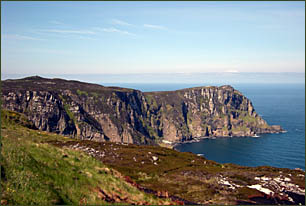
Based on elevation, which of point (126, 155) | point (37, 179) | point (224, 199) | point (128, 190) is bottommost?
point (126, 155)

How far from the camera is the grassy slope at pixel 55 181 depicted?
41.7 ft

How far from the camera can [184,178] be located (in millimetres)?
52656

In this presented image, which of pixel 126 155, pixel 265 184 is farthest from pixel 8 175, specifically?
pixel 126 155

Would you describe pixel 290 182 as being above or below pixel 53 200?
below

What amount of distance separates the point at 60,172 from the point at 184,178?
3994cm

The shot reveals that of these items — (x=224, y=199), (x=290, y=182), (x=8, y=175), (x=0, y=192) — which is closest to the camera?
(x=0, y=192)

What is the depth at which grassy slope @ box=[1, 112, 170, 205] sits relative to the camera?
41.7ft

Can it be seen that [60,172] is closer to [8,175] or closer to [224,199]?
[8,175]

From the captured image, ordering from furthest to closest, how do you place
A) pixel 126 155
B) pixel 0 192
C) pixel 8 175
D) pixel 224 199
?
pixel 126 155 → pixel 224 199 → pixel 8 175 → pixel 0 192

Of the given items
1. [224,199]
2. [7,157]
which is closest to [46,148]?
[7,157]

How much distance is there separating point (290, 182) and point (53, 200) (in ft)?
193

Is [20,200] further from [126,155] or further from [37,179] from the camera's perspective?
[126,155]

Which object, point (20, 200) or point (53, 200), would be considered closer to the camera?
point (20, 200)

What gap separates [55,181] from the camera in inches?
603
